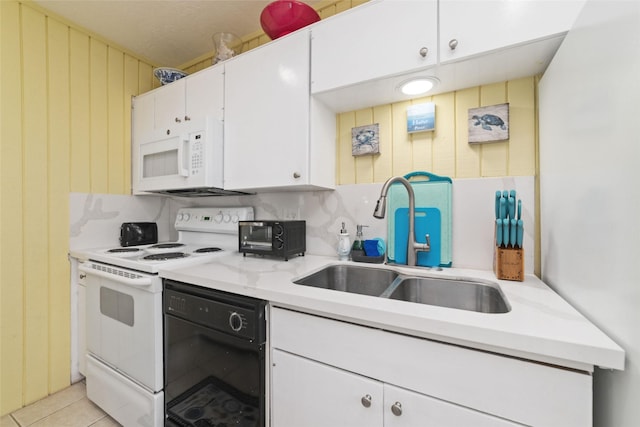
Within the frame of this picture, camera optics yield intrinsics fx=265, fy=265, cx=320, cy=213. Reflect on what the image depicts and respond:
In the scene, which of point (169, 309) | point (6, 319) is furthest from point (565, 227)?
point (6, 319)

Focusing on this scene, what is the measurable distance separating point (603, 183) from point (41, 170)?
2.67 metres

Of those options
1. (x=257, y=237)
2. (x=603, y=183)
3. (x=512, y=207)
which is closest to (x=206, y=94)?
(x=257, y=237)

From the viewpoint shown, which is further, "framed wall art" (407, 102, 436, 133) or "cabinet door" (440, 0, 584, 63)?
"framed wall art" (407, 102, 436, 133)

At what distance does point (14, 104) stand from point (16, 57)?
28 centimetres

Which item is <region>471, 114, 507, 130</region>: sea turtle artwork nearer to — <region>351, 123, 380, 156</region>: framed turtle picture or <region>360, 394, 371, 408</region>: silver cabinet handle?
<region>351, 123, 380, 156</region>: framed turtle picture

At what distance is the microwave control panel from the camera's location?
1614mm

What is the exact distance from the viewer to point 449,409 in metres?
0.70

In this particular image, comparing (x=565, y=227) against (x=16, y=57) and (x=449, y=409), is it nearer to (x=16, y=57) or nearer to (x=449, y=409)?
(x=449, y=409)

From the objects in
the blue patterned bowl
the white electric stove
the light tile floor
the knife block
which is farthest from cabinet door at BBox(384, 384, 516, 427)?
the blue patterned bowl

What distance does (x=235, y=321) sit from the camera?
3.42ft

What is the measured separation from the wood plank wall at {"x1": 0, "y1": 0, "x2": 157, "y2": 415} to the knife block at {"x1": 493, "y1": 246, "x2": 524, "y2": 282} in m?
2.55

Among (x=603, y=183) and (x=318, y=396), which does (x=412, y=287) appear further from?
(x=603, y=183)

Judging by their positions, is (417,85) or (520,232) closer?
(520,232)

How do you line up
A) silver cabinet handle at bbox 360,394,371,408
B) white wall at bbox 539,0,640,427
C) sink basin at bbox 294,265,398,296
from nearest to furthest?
1. white wall at bbox 539,0,640,427
2. silver cabinet handle at bbox 360,394,371,408
3. sink basin at bbox 294,265,398,296
